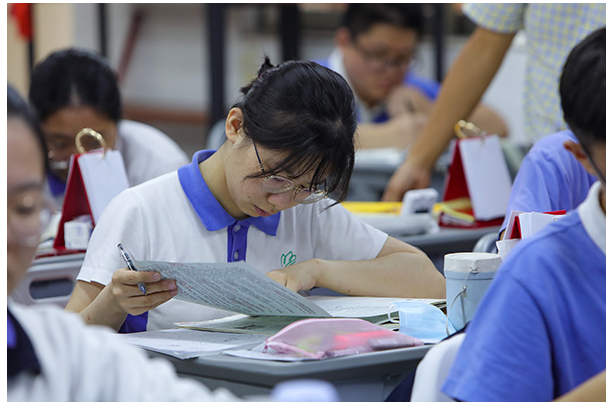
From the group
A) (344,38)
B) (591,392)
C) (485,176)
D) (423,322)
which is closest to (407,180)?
(485,176)

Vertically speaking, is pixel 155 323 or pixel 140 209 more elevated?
pixel 140 209

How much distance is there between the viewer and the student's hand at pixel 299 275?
4.58ft

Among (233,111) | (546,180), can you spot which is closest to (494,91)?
(546,180)

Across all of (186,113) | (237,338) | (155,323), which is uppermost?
(237,338)

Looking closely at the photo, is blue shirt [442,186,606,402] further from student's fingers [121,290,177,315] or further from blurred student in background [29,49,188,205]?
blurred student in background [29,49,188,205]

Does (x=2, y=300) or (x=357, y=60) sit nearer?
(x=2, y=300)

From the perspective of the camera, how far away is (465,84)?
2.39m

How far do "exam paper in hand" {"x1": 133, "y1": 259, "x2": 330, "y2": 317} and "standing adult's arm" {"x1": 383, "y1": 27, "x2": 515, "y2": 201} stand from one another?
4.22 ft

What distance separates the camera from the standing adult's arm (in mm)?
2363

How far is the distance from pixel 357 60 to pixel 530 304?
2.68 meters

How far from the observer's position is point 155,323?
1465 millimetres

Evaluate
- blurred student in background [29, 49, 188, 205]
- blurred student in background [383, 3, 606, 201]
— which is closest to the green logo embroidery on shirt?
blurred student in background [29, 49, 188, 205]

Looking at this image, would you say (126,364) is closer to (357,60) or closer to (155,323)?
(155,323)

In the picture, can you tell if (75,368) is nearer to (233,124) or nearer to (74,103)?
(233,124)
